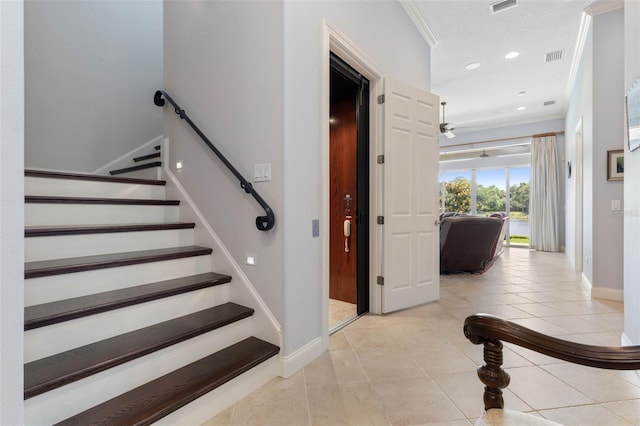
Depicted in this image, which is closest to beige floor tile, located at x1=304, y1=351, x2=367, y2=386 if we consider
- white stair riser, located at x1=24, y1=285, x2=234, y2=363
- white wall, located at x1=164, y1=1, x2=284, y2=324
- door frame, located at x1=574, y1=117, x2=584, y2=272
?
white wall, located at x1=164, y1=1, x2=284, y2=324

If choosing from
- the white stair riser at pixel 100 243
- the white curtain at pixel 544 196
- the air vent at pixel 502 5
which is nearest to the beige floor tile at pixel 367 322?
the white stair riser at pixel 100 243

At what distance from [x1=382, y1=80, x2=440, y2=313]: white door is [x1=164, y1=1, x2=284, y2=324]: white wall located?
1356mm

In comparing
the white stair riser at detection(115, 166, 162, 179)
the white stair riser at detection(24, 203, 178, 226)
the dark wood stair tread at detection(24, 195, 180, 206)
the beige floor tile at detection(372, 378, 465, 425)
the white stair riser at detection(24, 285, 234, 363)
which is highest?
the white stair riser at detection(115, 166, 162, 179)

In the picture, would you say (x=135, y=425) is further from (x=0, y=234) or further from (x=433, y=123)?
(x=433, y=123)

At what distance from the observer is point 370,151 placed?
3021 millimetres

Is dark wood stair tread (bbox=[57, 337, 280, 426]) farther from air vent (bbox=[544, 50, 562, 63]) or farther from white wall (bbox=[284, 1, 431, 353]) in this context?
air vent (bbox=[544, 50, 562, 63])

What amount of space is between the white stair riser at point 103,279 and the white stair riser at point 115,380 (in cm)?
55

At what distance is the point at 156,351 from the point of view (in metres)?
1.49

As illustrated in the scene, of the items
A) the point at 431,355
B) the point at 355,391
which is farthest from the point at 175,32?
the point at 431,355

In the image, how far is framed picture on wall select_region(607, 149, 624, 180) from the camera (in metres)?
3.39

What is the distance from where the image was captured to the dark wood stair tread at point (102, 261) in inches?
59.5

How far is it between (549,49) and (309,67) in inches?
173

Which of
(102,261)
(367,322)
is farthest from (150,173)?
(367,322)

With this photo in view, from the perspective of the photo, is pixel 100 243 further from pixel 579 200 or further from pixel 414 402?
pixel 579 200
